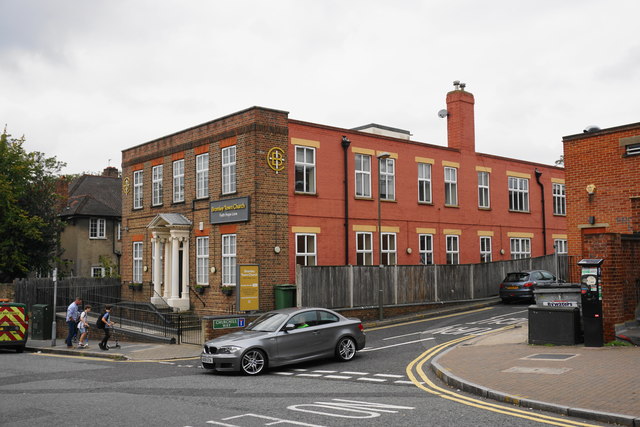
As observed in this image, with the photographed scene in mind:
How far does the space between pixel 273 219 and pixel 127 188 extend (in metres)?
11.8

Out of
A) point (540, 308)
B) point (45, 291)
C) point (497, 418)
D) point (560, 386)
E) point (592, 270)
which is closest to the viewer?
point (497, 418)

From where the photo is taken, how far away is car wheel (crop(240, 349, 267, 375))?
45.1 ft

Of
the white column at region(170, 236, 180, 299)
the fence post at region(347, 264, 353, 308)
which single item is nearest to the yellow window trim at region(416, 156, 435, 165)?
the fence post at region(347, 264, 353, 308)

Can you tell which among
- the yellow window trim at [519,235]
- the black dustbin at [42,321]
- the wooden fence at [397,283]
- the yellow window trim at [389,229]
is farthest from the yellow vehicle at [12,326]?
the yellow window trim at [519,235]

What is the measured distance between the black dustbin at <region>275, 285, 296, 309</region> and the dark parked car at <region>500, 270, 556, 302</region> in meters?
10.1

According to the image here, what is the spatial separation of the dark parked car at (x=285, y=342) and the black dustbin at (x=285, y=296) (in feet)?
23.7

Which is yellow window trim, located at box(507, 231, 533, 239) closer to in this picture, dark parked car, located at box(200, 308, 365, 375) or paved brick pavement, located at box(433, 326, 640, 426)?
paved brick pavement, located at box(433, 326, 640, 426)

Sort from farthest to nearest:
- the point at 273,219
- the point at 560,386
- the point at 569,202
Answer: the point at 273,219, the point at 569,202, the point at 560,386

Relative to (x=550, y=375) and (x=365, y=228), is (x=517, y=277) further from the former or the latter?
(x=550, y=375)

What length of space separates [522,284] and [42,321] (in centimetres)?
2069

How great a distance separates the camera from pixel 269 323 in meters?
14.8

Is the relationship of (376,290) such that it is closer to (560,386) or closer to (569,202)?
(569,202)

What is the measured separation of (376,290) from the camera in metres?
24.6

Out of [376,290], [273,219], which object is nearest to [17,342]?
[273,219]
